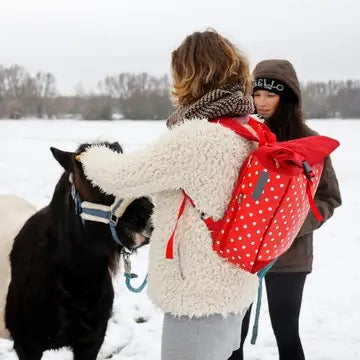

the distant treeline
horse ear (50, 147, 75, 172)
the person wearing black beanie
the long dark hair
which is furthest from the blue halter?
the distant treeline

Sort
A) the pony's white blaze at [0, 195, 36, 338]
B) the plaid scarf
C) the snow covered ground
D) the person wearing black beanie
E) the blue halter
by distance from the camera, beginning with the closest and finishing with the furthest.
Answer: the plaid scarf, the blue halter, the person wearing black beanie, the pony's white blaze at [0, 195, 36, 338], the snow covered ground

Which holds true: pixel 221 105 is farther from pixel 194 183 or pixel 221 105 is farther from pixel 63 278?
pixel 63 278

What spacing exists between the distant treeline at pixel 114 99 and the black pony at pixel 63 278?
59786mm

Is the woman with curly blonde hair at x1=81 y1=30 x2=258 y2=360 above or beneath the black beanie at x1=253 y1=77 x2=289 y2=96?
beneath

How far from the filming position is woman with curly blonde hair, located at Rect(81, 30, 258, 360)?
160 cm

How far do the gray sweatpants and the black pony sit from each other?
59 cm

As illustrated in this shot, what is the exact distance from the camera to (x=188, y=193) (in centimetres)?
163

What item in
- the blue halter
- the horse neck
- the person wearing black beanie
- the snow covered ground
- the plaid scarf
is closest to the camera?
the plaid scarf

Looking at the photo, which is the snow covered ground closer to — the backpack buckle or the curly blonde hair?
the curly blonde hair

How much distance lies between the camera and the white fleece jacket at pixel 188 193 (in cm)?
160

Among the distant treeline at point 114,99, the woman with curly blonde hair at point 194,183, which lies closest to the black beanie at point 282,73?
the woman with curly blonde hair at point 194,183

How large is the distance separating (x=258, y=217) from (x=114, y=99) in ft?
287

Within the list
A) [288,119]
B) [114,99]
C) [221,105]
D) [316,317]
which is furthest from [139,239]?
[114,99]

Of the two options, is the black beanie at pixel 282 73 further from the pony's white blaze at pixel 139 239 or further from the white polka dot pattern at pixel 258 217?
the pony's white blaze at pixel 139 239
